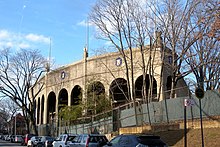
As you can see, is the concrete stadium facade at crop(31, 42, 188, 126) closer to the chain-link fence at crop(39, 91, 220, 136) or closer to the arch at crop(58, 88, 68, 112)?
the arch at crop(58, 88, 68, 112)

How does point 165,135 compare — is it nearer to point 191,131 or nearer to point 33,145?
point 191,131

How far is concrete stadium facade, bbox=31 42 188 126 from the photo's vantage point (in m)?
44.9

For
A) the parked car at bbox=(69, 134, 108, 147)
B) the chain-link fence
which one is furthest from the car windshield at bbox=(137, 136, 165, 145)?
the chain-link fence

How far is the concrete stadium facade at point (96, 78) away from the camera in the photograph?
147ft

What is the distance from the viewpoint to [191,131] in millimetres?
22672

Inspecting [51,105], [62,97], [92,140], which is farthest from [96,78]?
[92,140]

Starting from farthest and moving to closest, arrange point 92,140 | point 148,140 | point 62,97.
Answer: point 62,97
point 92,140
point 148,140

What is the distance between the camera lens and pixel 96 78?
173 ft

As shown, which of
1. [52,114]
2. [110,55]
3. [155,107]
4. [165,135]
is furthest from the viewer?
[52,114]

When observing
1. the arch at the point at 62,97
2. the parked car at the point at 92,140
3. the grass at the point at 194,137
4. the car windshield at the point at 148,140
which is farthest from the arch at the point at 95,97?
the car windshield at the point at 148,140

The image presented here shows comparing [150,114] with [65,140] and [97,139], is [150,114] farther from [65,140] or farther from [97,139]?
[97,139]

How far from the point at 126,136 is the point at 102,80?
121 feet

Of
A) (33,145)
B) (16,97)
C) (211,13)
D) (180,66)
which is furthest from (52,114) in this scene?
(211,13)

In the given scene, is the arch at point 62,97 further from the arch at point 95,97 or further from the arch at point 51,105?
the arch at point 95,97
